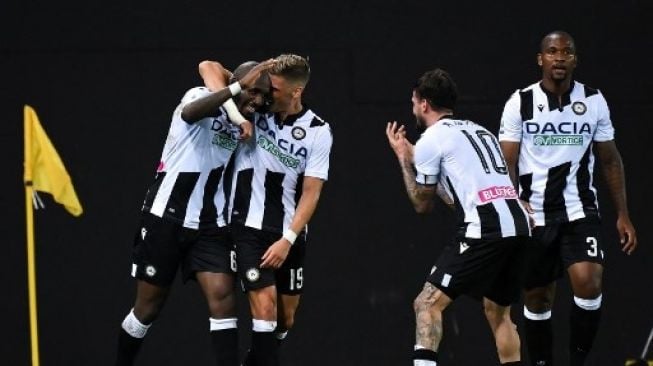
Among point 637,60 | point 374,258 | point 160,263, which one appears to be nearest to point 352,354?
point 374,258

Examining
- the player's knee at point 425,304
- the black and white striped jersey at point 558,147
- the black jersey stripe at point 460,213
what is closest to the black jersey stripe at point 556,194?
the black and white striped jersey at point 558,147

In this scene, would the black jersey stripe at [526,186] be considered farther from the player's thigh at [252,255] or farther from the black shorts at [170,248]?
the black shorts at [170,248]

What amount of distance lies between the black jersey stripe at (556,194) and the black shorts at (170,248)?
202cm

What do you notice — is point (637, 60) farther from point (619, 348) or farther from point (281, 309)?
point (281, 309)

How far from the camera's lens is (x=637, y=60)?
32.0 ft

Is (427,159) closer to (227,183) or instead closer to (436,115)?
(436,115)

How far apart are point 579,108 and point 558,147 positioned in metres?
0.28

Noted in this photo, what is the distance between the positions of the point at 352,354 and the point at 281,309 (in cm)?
167

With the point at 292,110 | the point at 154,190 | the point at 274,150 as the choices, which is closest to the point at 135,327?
the point at 154,190

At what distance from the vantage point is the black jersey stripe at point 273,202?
312 inches

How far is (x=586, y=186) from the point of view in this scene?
27.7 ft

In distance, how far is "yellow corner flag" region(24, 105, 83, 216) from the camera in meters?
7.36

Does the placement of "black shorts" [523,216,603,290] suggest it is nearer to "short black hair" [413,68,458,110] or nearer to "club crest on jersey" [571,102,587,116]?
"club crest on jersey" [571,102,587,116]

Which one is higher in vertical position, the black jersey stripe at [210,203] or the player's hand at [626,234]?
the black jersey stripe at [210,203]
